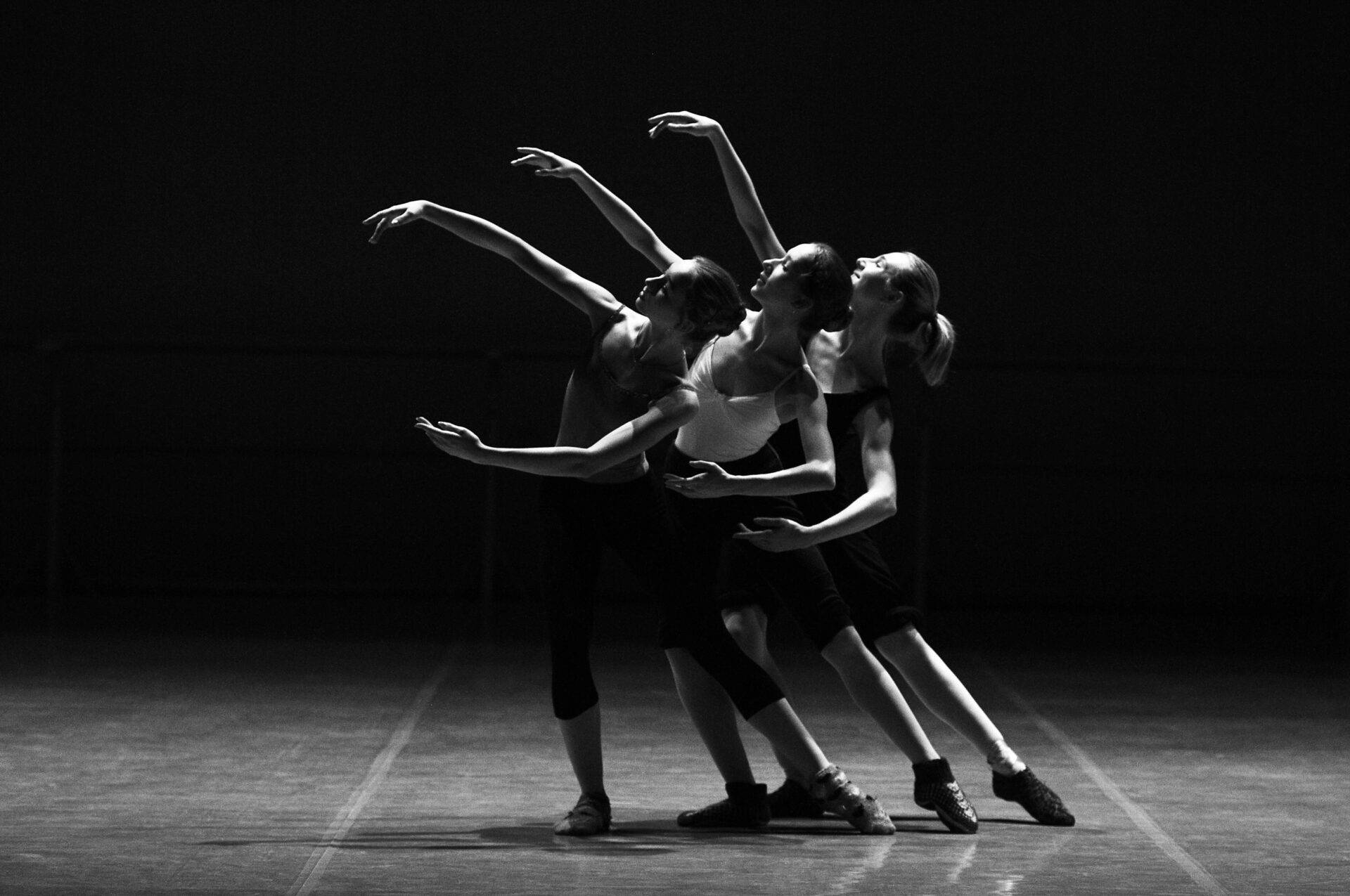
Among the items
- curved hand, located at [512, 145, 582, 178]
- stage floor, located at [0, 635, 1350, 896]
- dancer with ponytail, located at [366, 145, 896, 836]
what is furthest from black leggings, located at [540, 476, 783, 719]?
curved hand, located at [512, 145, 582, 178]

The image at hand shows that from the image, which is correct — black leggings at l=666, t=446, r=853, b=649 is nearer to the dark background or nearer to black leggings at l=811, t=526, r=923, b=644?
black leggings at l=811, t=526, r=923, b=644

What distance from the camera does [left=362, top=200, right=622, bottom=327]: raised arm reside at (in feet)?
13.5

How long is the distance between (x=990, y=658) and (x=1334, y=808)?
3012 millimetres

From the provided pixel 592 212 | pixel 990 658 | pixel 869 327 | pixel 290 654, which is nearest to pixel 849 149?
pixel 592 212

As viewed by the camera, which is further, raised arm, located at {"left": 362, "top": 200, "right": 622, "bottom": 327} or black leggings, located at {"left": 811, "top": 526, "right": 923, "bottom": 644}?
black leggings, located at {"left": 811, "top": 526, "right": 923, "bottom": 644}

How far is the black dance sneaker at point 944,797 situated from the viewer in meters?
4.26

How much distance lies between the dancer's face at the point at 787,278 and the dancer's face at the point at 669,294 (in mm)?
204

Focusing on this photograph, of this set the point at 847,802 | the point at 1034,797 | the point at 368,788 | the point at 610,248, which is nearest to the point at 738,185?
the point at 847,802

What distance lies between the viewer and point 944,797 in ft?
14.0

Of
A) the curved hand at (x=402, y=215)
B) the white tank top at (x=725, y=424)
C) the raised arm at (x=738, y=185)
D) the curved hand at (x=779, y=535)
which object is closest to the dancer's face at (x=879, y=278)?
the raised arm at (x=738, y=185)

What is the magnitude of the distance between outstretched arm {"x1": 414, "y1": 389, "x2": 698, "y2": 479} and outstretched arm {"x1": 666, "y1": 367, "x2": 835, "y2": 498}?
100mm

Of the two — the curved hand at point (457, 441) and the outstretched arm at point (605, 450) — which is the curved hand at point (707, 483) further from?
the curved hand at point (457, 441)

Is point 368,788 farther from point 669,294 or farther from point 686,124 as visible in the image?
point 686,124

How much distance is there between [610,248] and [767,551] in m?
5.56
